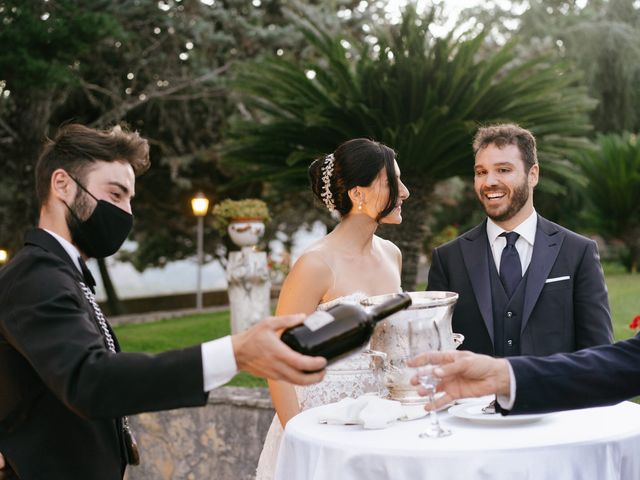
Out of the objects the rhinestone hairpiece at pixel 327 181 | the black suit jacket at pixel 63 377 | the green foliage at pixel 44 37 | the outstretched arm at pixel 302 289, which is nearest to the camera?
the black suit jacket at pixel 63 377

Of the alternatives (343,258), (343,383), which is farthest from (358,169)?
(343,383)

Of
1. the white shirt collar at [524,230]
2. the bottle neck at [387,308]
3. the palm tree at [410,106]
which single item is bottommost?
the bottle neck at [387,308]

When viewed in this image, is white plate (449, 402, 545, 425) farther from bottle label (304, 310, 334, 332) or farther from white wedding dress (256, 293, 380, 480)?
white wedding dress (256, 293, 380, 480)

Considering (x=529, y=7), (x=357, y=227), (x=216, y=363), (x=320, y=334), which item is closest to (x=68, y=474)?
(x=216, y=363)

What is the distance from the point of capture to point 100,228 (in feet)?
6.75

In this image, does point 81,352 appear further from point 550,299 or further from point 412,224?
point 412,224

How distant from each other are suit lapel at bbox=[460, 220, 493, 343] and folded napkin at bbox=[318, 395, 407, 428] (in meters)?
1.08

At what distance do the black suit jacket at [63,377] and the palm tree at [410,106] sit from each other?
4.27m

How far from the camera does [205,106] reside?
15.1 meters

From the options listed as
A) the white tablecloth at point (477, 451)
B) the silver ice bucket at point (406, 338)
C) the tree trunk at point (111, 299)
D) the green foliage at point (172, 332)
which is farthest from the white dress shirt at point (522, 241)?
the tree trunk at point (111, 299)

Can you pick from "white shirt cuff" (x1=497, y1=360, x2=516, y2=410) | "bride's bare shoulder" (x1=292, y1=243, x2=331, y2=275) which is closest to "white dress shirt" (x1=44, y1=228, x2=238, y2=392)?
"white shirt cuff" (x1=497, y1=360, x2=516, y2=410)

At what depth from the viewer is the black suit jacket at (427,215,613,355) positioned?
3129 millimetres

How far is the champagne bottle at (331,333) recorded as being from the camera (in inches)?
63.7

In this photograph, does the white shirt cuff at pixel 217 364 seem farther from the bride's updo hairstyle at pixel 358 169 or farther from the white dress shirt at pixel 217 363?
the bride's updo hairstyle at pixel 358 169
